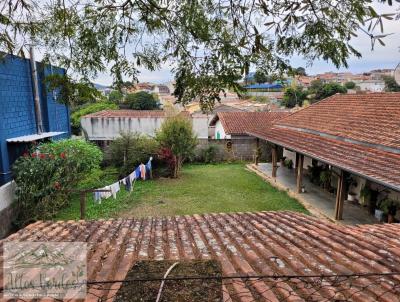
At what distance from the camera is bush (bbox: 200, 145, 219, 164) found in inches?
843

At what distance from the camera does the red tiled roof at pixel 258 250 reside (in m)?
2.45

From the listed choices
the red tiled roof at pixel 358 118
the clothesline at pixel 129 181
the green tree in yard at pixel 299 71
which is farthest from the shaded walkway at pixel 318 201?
the green tree in yard at pixel 299 71

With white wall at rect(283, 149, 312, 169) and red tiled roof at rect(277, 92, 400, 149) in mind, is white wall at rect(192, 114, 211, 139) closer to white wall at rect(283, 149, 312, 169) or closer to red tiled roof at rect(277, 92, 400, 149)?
red tiled roof at rect(277, 92, 400, 149)

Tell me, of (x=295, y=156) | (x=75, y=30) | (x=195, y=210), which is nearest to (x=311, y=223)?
(x=75, y=30)

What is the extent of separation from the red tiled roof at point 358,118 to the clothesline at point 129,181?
316 inches

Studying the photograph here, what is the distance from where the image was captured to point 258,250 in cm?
353

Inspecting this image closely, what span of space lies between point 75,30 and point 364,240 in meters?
4.26

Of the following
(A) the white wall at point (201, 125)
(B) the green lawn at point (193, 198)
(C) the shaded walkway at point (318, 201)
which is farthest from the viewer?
(A) the white wall at point (201, 125)

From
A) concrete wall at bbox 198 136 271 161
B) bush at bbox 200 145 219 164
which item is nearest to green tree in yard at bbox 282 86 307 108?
concrete wall at bbox 198 136 271 161

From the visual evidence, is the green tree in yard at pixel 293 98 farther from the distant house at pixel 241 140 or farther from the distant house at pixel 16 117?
the distant house at pixel 16 117

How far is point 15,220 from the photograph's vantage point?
9.84m

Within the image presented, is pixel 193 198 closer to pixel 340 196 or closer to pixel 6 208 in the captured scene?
pixel 340 196

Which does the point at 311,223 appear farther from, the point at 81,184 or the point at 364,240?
the point at 81,184

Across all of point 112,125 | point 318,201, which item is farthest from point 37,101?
point 318,201
